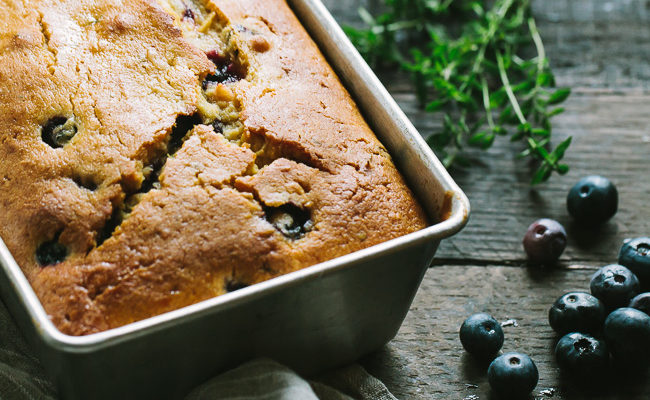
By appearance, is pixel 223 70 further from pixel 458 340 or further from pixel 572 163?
pixel 572 163

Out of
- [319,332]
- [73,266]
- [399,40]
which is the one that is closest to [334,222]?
[319,332]

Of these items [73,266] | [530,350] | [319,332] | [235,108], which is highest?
[235,108]

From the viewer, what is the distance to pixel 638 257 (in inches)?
78.3

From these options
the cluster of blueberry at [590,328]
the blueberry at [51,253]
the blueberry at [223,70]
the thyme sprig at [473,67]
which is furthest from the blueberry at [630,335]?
the blueberry at [51,253]

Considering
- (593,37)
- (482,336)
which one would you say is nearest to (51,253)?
(482,336)

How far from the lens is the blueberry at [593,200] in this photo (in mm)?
2170

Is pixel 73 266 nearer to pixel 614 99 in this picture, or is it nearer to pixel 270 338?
pixel 270 338

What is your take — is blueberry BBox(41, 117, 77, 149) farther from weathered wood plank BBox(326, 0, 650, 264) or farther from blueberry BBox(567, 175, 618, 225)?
blueberry BBox(567, 175, 618, 225)

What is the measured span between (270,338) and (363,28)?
149 cm

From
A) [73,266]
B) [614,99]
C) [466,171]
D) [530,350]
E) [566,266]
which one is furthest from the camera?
[614,99]

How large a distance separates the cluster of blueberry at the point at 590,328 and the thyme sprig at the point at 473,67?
36 centimetres

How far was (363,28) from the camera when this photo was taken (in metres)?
2.73

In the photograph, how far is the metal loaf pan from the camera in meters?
1.34

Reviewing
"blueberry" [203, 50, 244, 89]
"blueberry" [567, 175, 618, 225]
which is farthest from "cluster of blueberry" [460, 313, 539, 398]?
→ "blueberry" [203, 50, 244, 89]
